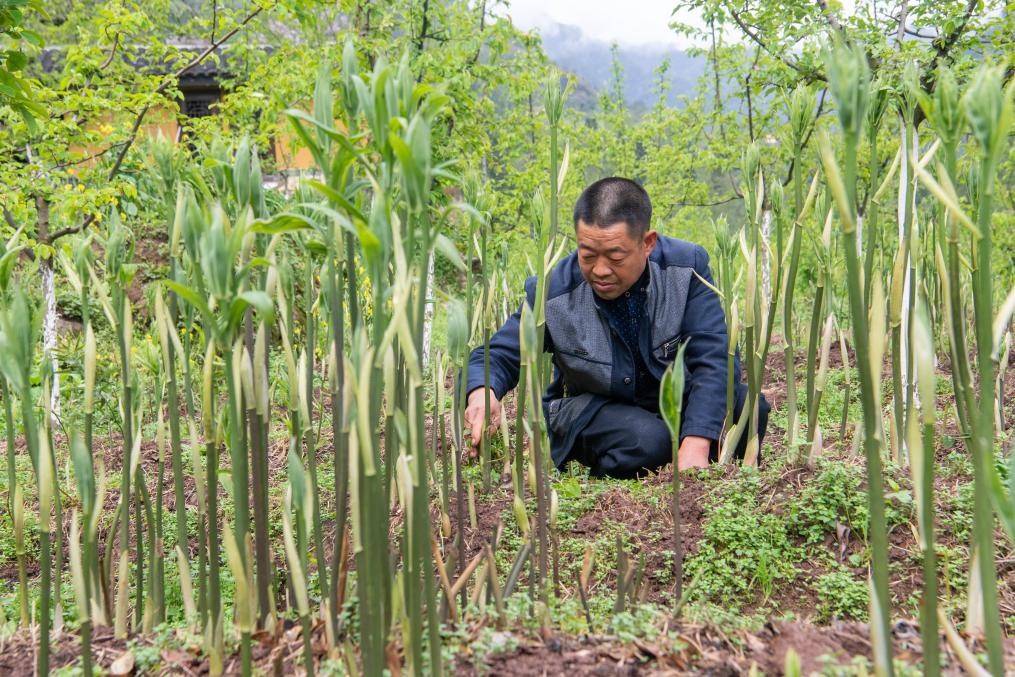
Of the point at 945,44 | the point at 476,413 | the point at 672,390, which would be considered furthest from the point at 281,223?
the point at 945,44

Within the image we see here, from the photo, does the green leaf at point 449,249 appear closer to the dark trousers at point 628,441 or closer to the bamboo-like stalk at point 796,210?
the bamboo-like stalk at point 796,210

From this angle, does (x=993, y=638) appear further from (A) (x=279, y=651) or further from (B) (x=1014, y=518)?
(A) (x=279, y=651)

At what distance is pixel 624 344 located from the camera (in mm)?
2863

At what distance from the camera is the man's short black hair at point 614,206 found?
2.51m

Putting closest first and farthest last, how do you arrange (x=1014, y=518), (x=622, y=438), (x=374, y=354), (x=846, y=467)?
(x=1014, y=518)
(x=374, y=354)
(x=846, y=467)
(x=622, y=438)

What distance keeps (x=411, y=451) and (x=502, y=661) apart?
1.19ft

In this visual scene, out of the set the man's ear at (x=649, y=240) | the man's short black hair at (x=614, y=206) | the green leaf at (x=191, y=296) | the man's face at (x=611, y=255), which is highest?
the man's short black hair at (x=614, y=206)

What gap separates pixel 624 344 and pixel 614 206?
0.57 meters

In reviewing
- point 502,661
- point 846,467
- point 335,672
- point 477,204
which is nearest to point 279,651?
point 335,672

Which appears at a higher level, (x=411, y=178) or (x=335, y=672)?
(x=411, y=178)

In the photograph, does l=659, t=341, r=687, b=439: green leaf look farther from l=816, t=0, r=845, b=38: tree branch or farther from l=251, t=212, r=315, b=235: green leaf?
l=816, t=0, r=845, b=38: tree branch

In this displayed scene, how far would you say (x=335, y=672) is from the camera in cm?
107

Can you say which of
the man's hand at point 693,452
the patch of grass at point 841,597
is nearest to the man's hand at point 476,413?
the man's hand at point 693,452

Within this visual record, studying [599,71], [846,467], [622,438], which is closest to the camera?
[846,467]
